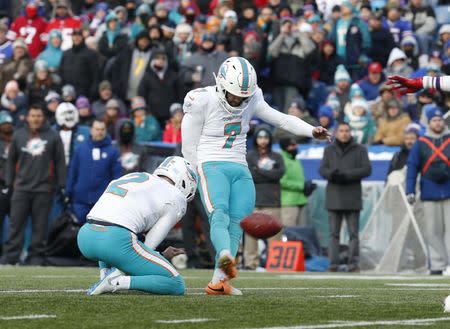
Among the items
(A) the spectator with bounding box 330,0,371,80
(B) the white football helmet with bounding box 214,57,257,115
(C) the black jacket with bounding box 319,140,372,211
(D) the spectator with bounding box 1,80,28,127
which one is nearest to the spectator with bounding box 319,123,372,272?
(C) the black jacket with bounding box 319,140,372,211

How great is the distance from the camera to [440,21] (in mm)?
20156

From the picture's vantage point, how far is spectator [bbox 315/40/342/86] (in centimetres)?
1889

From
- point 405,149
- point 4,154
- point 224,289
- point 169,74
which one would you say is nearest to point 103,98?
point 169,74

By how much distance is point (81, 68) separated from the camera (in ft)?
62.6

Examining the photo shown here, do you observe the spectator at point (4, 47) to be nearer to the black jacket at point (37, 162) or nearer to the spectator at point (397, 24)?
the black jacket at point (37, 162)

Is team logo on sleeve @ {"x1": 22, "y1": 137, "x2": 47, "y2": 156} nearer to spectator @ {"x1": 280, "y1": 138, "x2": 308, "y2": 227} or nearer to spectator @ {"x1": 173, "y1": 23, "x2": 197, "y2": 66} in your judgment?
spectator @ {"x1": 280, "y1": 138, "x2": 308, "y2": 227}

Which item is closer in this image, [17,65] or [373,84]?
[373,84]

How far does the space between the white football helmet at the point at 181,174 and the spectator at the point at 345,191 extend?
6539 millimetres

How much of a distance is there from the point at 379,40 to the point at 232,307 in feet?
40.1

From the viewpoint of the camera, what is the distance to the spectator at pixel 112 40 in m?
19.8

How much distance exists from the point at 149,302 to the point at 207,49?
35.9 feet

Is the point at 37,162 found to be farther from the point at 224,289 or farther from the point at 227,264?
the point at 227,264

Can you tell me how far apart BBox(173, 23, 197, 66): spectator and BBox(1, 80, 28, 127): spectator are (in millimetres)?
2503

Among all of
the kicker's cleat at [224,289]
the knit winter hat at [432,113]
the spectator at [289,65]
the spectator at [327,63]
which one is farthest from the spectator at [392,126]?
the kicker's cleat at [224,289]
